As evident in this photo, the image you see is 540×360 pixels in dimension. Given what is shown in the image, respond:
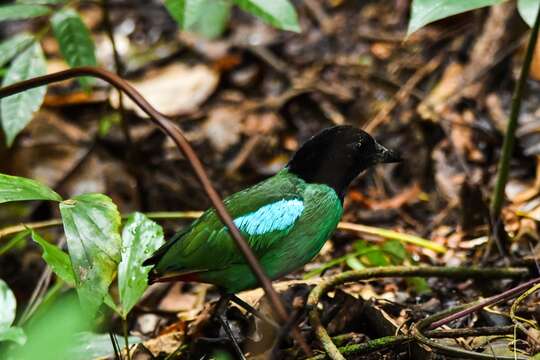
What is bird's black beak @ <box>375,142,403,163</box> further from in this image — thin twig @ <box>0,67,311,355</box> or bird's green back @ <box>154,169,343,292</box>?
thin twig @ <box>0,67,311,355</box>

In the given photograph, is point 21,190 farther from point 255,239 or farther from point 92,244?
point 255,239

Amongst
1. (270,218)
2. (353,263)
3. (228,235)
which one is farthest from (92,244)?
(353,263)

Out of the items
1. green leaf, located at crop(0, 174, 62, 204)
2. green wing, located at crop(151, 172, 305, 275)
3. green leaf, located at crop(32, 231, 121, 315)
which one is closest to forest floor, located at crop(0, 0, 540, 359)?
green wing, located at crop(151, 172, 305, 275)

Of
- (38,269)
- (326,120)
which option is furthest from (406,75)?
(38,269)

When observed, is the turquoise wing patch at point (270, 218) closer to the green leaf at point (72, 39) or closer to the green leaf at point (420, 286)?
the green leaf at point (420, 286)

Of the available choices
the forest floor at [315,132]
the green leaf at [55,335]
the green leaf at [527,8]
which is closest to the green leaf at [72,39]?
the forest floor at [315,132]

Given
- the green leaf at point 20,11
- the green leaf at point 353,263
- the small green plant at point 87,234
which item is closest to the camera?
the small green plant at point 87,234
